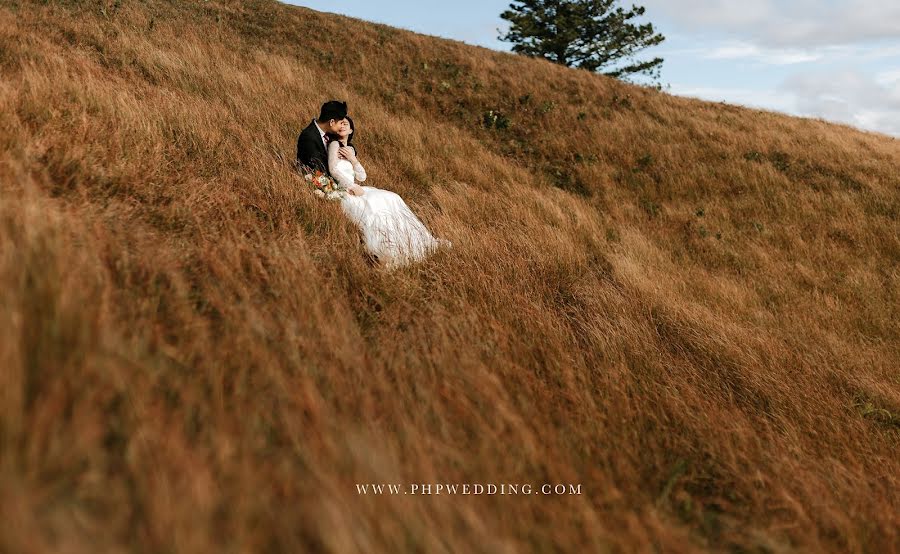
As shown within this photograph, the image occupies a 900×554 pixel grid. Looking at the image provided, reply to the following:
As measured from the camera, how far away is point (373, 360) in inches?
86.8

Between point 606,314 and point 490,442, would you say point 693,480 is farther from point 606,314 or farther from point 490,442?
point 606,314

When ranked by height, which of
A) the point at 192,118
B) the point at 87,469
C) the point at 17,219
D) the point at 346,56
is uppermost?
the point at 346,56

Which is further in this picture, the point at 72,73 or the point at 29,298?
the point at 72,73

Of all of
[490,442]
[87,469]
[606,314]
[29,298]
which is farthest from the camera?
[606,314]

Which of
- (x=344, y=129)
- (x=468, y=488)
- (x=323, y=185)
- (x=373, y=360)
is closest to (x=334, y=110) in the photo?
(x=344, y=129)

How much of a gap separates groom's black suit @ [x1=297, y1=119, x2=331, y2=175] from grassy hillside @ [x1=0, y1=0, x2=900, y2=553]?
256mm

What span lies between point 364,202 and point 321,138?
1.17 meters

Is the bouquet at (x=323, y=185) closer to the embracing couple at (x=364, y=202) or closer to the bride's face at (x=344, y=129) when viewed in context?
the embracing couple at (x=364, y=202)

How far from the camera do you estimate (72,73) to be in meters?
5.17

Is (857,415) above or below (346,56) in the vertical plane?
below

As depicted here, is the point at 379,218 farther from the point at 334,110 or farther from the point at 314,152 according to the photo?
the point at 334,110

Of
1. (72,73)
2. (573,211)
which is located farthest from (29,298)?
(573,211)

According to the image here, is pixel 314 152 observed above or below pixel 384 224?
above

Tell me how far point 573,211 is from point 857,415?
4702mm
